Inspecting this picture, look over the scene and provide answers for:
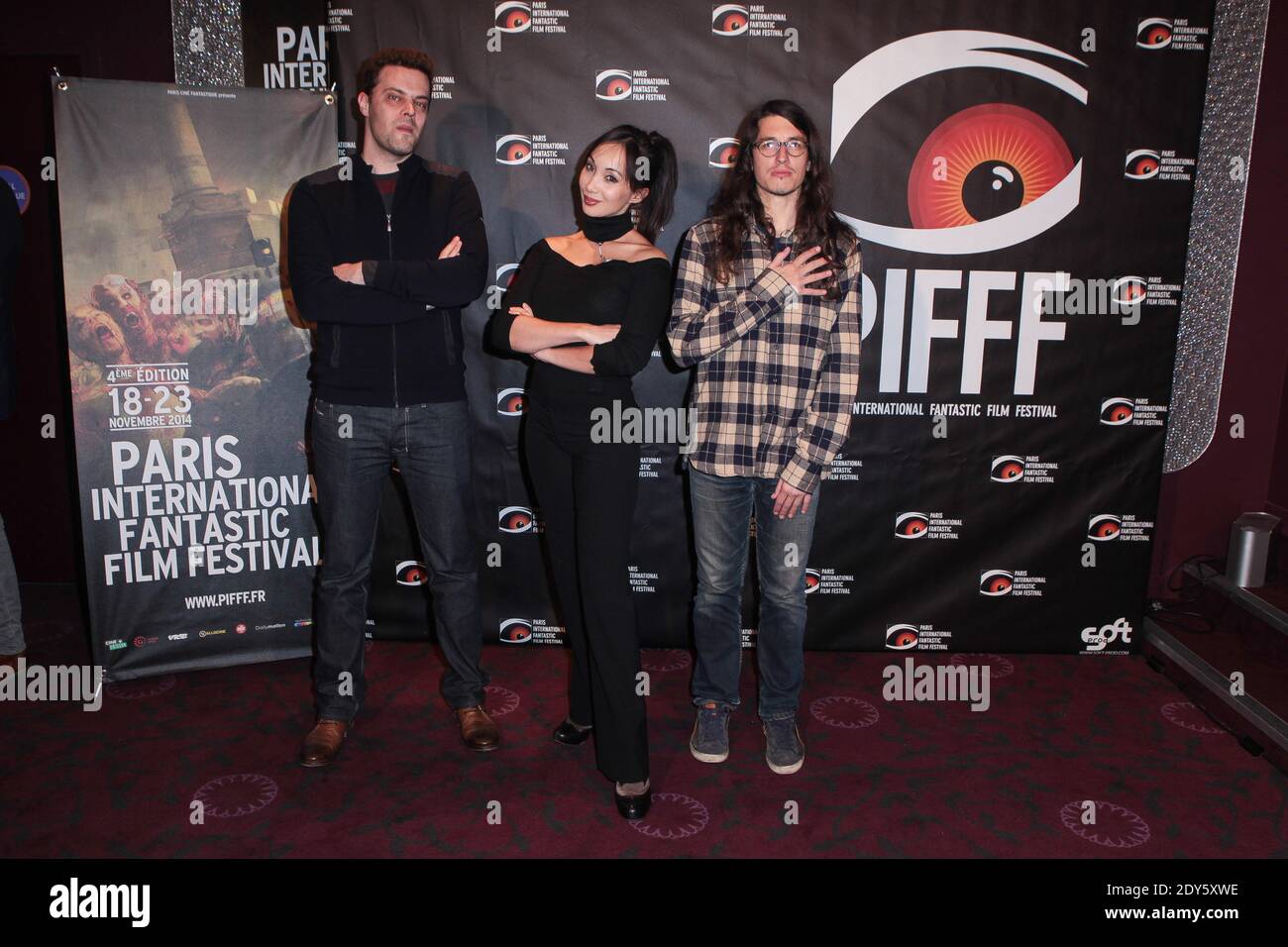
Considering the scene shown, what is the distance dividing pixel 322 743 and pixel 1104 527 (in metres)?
2.95

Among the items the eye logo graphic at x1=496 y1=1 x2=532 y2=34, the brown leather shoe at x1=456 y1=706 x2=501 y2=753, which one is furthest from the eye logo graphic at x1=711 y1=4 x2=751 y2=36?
the brown leather shoe at x1=456 y1=706 x2=501 y2=753

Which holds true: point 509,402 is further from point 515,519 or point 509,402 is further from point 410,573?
point 410,573

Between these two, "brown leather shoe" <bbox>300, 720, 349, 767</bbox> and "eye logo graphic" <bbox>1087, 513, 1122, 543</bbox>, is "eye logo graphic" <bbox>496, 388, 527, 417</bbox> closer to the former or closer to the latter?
"brown leather shoe" <bbox>300, 720, 349, 767</bbox>

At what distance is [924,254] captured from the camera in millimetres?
3408

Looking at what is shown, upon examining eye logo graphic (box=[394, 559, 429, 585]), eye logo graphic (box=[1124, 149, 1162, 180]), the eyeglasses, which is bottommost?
eye logo graphic (box=[394, 559, 429, 585])

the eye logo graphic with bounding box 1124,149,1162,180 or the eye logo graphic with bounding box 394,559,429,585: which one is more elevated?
the eye logo graphic with bounding box 1124,149,1162,180

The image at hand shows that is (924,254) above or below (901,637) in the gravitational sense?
above

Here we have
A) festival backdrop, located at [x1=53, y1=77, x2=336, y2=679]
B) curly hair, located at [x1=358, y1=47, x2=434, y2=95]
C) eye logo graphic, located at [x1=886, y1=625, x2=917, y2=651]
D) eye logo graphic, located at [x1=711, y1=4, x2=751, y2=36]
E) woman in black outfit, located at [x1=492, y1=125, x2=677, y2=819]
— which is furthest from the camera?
eye logo graphic, located at [x1=886, y1=625, x2=917, y2=651]

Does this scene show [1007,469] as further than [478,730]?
Yes

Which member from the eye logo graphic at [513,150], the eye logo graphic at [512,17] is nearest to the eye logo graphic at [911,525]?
the eye logo graphic at [513,150]

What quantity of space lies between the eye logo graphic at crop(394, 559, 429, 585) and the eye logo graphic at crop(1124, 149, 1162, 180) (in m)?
3.06

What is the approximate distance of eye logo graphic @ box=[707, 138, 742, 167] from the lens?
333 centimetres

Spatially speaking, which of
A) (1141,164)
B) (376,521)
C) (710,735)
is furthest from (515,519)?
(1141,164)

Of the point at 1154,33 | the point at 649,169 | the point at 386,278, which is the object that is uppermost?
the point at 1154,33
